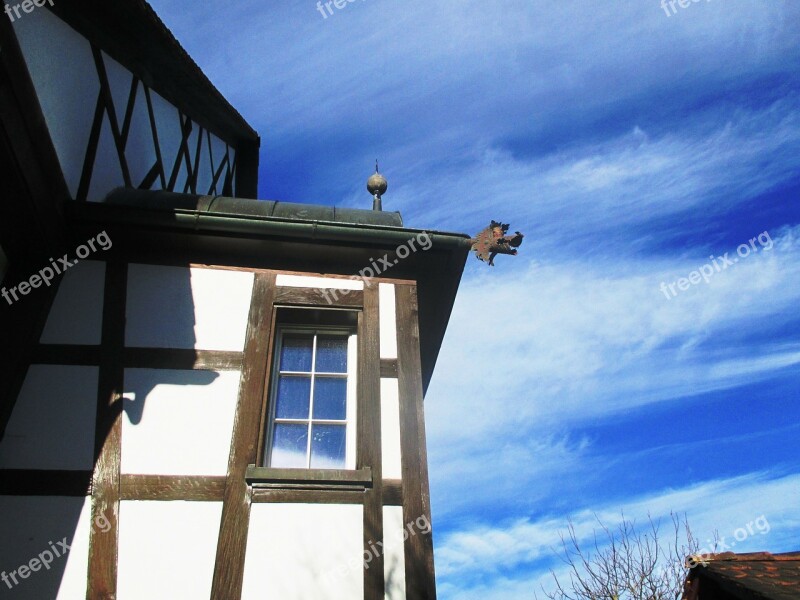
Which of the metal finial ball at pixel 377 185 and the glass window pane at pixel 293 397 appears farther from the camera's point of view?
the metal finial ball at pixel 377 185

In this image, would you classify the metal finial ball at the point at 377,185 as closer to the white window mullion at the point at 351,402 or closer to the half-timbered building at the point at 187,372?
the half-timbered building at the point at 187,372

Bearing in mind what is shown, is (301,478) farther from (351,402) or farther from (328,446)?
(351,402)

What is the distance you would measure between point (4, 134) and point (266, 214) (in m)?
2.04

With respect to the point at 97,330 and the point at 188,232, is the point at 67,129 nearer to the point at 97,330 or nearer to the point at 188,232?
the point at 188,232

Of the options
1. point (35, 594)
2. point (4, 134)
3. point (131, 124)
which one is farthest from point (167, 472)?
point (131, 124)

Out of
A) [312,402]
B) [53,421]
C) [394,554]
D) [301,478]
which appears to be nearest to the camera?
[394,554]

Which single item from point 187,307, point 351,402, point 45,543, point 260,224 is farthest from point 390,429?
point 45,543

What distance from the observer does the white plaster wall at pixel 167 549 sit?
3.83 metres

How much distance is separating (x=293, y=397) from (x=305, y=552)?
3.71ft

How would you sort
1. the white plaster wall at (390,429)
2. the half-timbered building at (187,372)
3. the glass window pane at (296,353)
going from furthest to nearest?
the glass window pane at (296,353) < the white plaster wall at (390,429) < the half-timbered building at (187,372)

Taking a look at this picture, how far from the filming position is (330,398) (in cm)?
479

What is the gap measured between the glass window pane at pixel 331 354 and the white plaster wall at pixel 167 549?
1262 mm

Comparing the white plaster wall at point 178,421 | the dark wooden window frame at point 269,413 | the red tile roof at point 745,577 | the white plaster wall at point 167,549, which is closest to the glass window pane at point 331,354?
the dark wooden window frame at point 269,413

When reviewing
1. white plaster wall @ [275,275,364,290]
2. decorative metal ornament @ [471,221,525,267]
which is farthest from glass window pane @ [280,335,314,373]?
decorative metal ornament @ [471,221,525,267]
